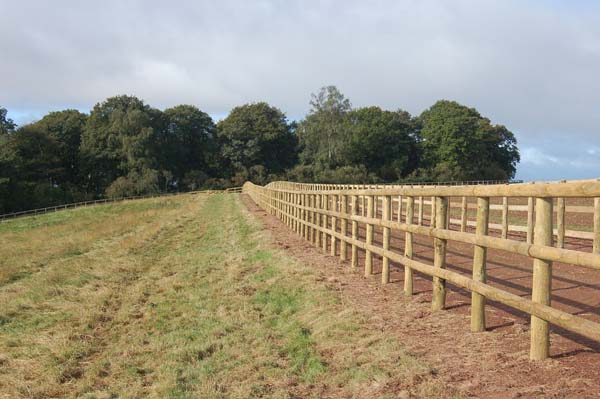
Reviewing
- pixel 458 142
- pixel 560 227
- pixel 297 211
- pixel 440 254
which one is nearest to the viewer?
pixel 440 254

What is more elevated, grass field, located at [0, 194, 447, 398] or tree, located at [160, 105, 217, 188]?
tree, located at [160, 105, 217, 188]

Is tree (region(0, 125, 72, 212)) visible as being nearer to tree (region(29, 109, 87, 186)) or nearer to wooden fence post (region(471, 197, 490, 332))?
tree (region(29, 109, 87, 186))

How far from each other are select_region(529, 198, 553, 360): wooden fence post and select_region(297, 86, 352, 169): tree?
66.0m

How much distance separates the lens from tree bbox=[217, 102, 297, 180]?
259ft

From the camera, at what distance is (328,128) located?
69375 millimetres

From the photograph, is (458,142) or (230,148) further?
(230,148)

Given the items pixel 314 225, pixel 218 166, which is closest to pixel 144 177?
pixel 218 166

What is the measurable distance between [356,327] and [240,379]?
1358mm

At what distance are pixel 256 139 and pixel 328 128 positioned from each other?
14.9 meters

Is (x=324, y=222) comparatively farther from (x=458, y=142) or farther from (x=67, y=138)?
(x=67, y=138)

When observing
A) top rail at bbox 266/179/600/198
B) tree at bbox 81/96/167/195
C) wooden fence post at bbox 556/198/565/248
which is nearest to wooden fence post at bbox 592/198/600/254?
wooden fence post at bbox 556/198/565/248

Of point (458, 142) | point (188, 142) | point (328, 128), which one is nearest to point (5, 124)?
point (188, 142)

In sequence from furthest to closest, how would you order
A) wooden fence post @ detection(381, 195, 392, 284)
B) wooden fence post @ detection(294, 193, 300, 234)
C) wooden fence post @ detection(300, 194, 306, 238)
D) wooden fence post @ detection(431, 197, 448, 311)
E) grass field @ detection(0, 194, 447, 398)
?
1. wooden fence post @ detection(294, 193, 300, 234)
2. wooden fence post @ detection(300, 194, 306, 238)
3. wooden fence post @ detection(381, 195, 392, 284)
4. wooden fence post @ detection(431, 197, 448, 311)
5. grass field @ detection(0, 194, 447, 398)

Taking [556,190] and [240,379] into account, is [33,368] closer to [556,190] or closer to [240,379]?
[240,379]
